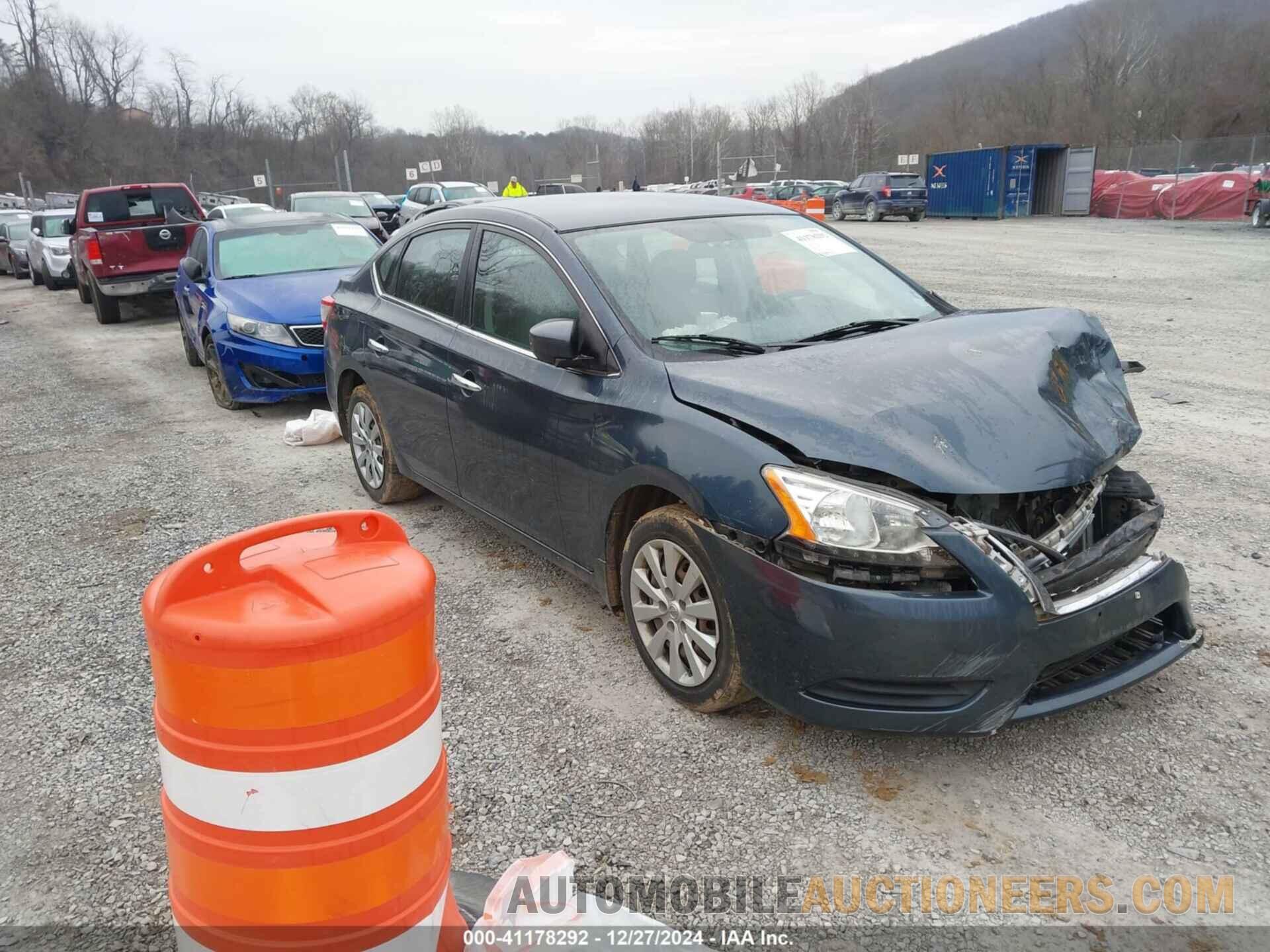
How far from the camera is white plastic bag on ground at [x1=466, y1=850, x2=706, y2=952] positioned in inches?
70.6

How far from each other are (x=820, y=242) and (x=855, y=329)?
0.80 m

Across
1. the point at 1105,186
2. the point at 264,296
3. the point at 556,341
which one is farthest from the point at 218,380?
the point at 1105,186

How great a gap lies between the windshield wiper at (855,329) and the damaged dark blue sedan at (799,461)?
0.05 ft

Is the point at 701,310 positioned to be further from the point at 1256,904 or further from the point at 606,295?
the point at 1256,904

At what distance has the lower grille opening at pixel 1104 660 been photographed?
9.20ft

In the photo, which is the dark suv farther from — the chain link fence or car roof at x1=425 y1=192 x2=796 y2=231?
car roof at x1=425 y1=192 x2=796 y2=231

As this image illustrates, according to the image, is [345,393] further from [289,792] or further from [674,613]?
[289,792]

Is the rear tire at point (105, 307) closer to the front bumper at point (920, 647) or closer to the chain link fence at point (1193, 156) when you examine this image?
the front bumper at point (920, 647)

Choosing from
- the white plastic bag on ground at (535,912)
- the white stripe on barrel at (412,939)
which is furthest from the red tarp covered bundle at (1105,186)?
the white stripe on barrel at (412,939)

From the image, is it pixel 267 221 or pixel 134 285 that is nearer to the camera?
pixel 267 221

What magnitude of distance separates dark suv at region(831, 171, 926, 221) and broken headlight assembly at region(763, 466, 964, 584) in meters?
34.7

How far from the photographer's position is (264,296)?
26.5 ft

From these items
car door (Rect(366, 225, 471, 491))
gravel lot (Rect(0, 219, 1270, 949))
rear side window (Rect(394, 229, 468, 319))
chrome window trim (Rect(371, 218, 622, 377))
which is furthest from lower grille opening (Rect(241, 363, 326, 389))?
rear side window (Rect(394, 229, 468, 319))

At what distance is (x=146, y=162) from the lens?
68.8 m
